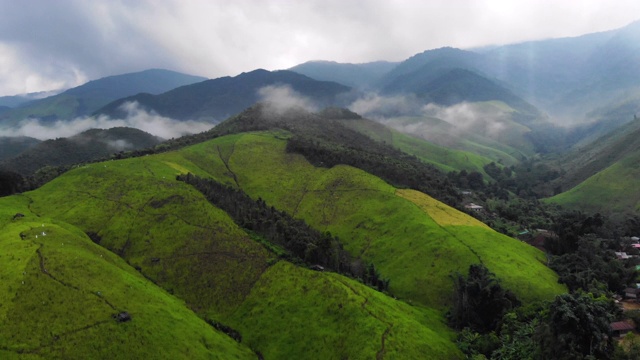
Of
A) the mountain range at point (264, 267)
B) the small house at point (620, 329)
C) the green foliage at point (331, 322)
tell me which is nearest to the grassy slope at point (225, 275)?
the green foliage at point (331, 322)

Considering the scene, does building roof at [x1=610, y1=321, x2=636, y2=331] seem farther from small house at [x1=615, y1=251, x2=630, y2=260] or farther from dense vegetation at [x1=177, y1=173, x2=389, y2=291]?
small house at [x1=615, y1=251, x2=630, y2=260]

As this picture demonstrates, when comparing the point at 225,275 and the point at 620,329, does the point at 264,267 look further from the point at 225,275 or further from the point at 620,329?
the point at 620,329

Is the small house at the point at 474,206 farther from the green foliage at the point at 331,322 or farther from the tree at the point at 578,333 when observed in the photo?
the tree at the point at 578,333

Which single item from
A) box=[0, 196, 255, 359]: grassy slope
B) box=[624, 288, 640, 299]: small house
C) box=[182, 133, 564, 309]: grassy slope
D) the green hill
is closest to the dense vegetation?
the green hill

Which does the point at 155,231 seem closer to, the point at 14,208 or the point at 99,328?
the point at 14,208

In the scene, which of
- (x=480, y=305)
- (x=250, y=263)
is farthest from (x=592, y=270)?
(x=250, y=263)
